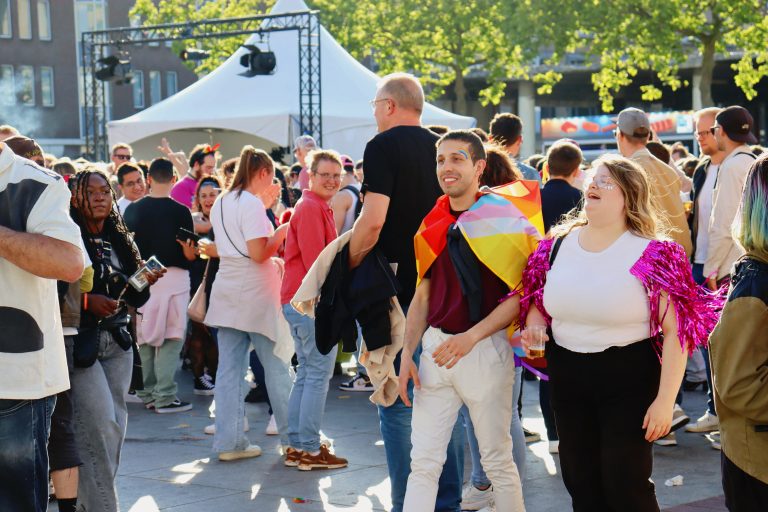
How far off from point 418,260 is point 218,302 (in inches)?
114

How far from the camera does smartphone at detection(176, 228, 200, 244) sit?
9289mm

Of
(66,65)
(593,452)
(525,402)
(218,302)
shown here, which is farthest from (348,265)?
(66,65)

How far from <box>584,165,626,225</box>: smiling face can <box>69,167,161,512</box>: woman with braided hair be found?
7.70ft

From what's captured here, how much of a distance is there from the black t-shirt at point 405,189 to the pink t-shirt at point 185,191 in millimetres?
6435

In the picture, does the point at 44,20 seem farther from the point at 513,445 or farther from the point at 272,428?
the point at 513,445

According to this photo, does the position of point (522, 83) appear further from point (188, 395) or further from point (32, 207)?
point (32, 207)

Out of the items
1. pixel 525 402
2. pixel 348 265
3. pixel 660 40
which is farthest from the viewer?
pixel 660 40

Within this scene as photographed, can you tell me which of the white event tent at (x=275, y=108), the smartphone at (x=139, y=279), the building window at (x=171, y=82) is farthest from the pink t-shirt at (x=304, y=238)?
the building window at (x=171, y=82)

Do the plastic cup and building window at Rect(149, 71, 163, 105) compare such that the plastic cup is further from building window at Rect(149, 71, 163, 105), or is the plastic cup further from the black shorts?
building window at Rect(149, 71, 163, 105)

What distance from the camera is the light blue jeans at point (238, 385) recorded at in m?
7.70

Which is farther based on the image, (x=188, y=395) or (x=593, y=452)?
(x=188, y=395)

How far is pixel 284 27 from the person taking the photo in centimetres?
2148

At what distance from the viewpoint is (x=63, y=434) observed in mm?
5355

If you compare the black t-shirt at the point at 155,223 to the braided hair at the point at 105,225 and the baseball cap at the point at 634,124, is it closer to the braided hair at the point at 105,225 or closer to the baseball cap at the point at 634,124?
the braided hair at the point at 105,225
